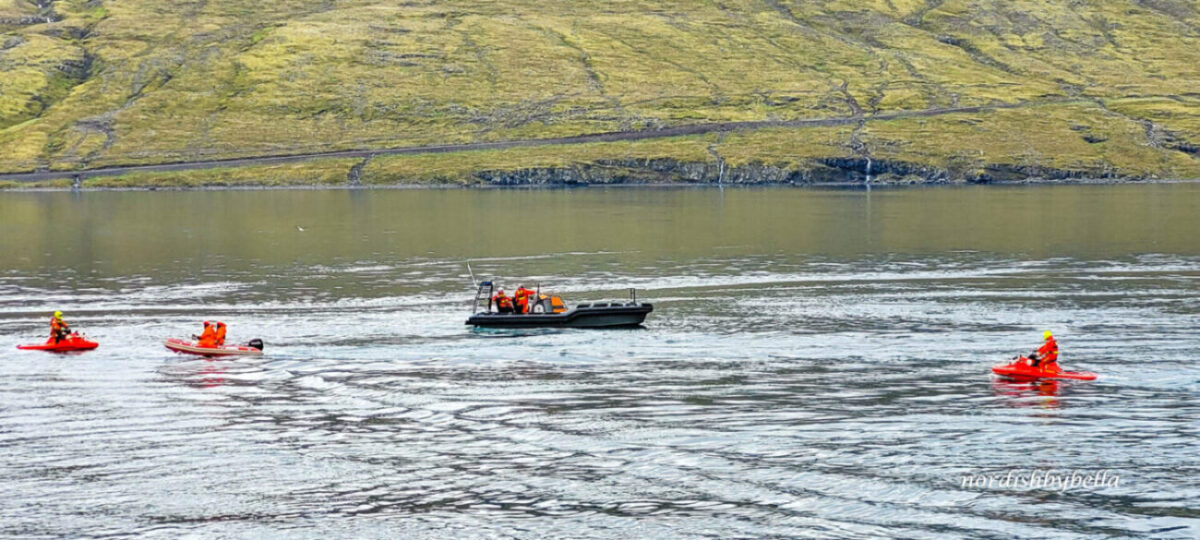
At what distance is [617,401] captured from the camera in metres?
52.8

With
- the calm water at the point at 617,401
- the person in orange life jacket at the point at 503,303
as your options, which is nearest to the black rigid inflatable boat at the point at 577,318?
the person in orange life jacket at the point at 503,303

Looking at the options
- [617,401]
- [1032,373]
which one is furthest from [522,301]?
[1032,373]

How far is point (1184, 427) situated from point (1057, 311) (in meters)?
30.6

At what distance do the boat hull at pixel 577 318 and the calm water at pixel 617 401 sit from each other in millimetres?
1112

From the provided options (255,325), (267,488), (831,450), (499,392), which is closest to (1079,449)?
(831,450)

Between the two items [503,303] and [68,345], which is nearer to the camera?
[68,345]

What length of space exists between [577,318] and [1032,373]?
25.0m

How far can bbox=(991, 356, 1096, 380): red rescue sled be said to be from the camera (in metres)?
55.6

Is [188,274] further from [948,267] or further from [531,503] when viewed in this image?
[531,503]

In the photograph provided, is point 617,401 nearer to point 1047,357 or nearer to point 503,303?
point 1047,357

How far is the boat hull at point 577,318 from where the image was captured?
7150 centimetres

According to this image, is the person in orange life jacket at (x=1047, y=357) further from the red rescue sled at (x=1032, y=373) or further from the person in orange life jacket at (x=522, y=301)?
the person in orange life jacket at (x=522, y=301)

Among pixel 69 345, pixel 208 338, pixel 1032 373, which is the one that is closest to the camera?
pixel 1032 373

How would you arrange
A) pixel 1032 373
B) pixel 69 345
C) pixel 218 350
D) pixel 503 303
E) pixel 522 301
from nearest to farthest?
pixel 1032 373 → pixel 218 350 → pixel 69 345 → pixel 503 303 → pixel 522 301
